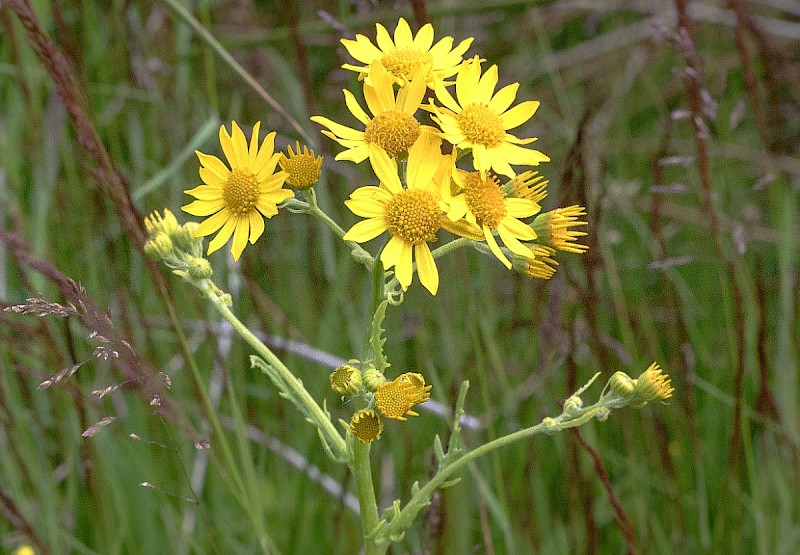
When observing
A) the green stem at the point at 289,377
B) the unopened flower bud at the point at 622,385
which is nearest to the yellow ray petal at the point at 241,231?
the green stem at the point at 289,377

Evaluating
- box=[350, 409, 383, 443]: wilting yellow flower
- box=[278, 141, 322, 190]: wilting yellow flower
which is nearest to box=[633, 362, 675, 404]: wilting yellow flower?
box=[350, 409, 383, 443]: wilting yellow flower

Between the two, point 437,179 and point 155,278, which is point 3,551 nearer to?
point 155,278

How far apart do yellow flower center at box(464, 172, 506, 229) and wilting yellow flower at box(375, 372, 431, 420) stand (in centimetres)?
31

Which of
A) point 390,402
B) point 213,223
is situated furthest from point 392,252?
point 213,223

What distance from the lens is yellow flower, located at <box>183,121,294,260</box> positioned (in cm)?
148

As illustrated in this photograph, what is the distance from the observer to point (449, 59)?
65.5 inches

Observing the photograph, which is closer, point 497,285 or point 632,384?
point 632,384

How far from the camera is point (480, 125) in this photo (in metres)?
1.47

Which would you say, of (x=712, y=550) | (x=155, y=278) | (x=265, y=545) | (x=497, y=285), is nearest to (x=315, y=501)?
(x=265, y=545)

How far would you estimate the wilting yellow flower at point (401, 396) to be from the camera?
1366 millimetres

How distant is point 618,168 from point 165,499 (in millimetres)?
3030

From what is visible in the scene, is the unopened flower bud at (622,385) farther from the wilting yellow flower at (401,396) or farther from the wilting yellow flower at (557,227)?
the wilting yellow flower at (401,396)

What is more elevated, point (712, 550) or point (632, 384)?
point (632, 384)

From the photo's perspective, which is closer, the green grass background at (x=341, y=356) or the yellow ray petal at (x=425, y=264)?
the yellow ray petal at (x=425, y=264)
